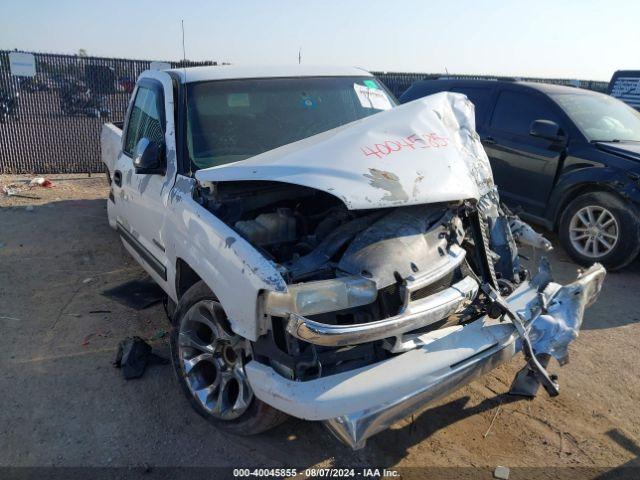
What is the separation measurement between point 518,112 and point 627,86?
5.79 meters

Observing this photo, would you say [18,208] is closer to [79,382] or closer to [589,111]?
[79,382]

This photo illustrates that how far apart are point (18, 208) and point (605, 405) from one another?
7.65m

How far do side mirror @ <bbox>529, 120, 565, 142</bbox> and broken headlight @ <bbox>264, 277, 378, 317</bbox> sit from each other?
426 centimetres

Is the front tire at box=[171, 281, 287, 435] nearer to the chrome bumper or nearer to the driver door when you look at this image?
the chrome bumper

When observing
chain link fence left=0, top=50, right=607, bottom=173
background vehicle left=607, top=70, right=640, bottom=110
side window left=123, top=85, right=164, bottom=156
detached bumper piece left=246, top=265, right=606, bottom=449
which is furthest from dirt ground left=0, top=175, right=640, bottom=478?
background vehicle left=607, top=70, right=640, bottom=110

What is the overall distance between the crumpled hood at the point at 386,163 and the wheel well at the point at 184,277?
602mm

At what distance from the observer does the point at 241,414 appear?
110 inches

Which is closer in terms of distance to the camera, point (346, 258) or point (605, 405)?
point (346, 258)

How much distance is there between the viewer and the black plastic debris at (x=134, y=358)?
346 centimetres

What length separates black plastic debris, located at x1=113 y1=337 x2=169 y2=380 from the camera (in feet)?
11.3

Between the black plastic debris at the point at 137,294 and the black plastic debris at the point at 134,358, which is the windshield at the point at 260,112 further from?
the black plastic debris at the point at 137,294

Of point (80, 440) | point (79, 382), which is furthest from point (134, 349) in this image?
point (80, 440)

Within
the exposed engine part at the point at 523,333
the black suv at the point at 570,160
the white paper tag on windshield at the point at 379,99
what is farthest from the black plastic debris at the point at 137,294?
the black suv at the point at 570,160

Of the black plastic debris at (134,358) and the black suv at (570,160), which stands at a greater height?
the black suv at (570,160)
